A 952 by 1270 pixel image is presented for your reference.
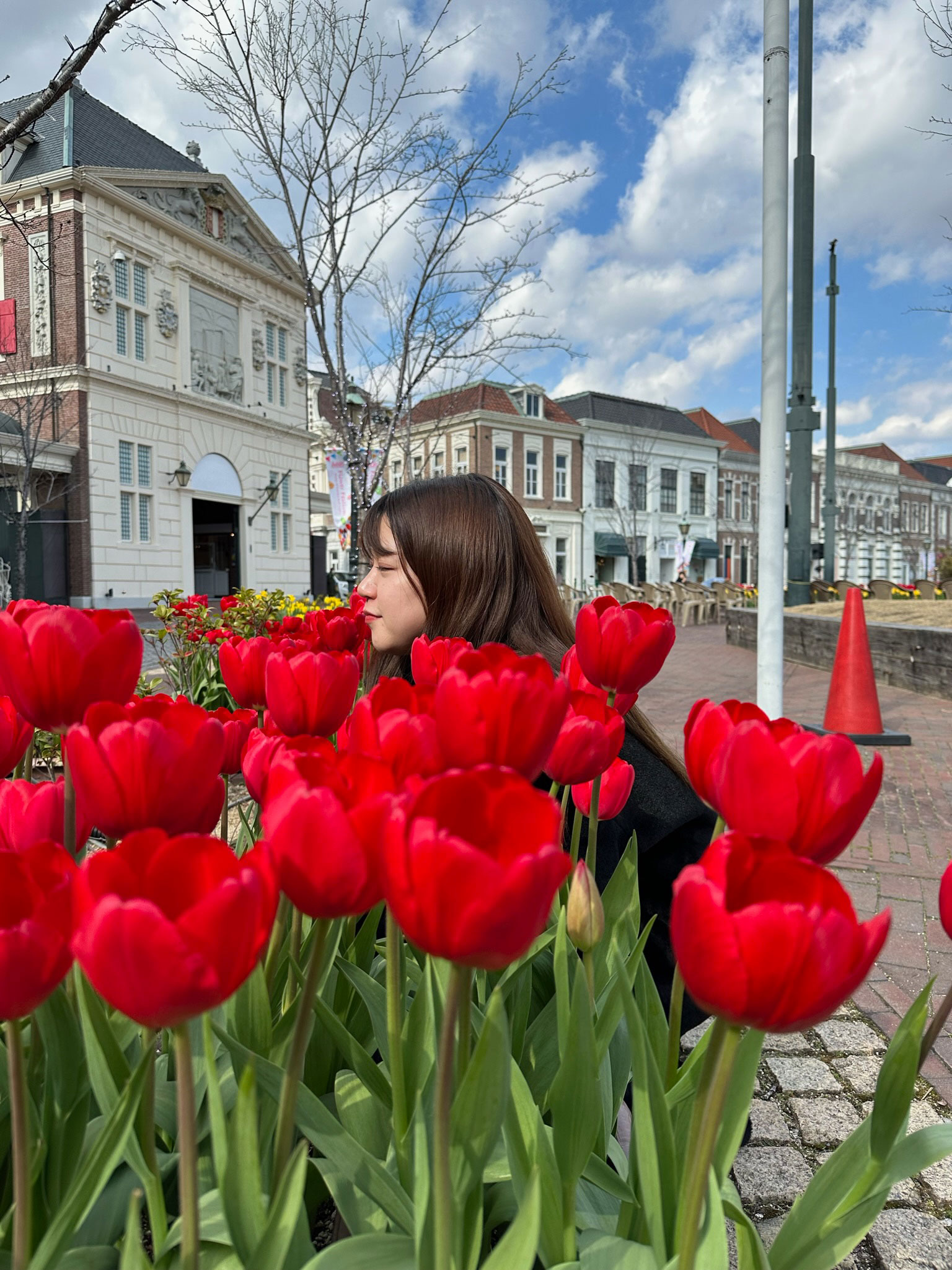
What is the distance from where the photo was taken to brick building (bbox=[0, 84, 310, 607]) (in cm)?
1708

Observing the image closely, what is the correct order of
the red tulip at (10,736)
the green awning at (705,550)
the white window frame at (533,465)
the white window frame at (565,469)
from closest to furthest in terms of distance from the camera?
1. the red tulip at (10,736)
2. the white window frame at (533,465)
3. the white window frame at (565,469)
4. the green awning at (705,550)

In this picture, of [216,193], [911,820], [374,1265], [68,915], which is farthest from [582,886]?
[216,193]

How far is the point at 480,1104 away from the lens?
1.63 feet

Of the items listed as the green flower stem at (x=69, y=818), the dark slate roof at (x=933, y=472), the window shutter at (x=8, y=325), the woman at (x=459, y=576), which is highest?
the dark slate roof at (x=933, y=472)

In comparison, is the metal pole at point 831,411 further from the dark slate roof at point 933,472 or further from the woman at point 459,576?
the dark slate roof at point 933,472

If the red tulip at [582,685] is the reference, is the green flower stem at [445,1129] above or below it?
below

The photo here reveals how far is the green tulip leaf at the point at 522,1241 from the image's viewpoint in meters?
0.46

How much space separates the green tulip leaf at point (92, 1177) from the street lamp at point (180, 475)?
66.2ft

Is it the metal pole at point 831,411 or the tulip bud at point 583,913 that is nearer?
the tulip bud at point 583,913

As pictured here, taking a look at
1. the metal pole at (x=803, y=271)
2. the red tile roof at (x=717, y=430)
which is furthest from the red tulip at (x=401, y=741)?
the red tile roof at (x=717, y=430)

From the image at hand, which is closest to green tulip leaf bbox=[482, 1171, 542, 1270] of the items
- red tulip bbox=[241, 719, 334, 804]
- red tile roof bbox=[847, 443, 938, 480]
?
red tulip bbox=[241, 719, 334, 804]

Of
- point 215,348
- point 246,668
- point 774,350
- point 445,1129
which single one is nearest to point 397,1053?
point 445,1129

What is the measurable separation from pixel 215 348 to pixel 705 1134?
22.8 meters

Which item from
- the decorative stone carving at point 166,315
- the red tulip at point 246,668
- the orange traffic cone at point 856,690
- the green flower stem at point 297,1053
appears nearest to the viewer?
the green flower stem at point 297,1053
